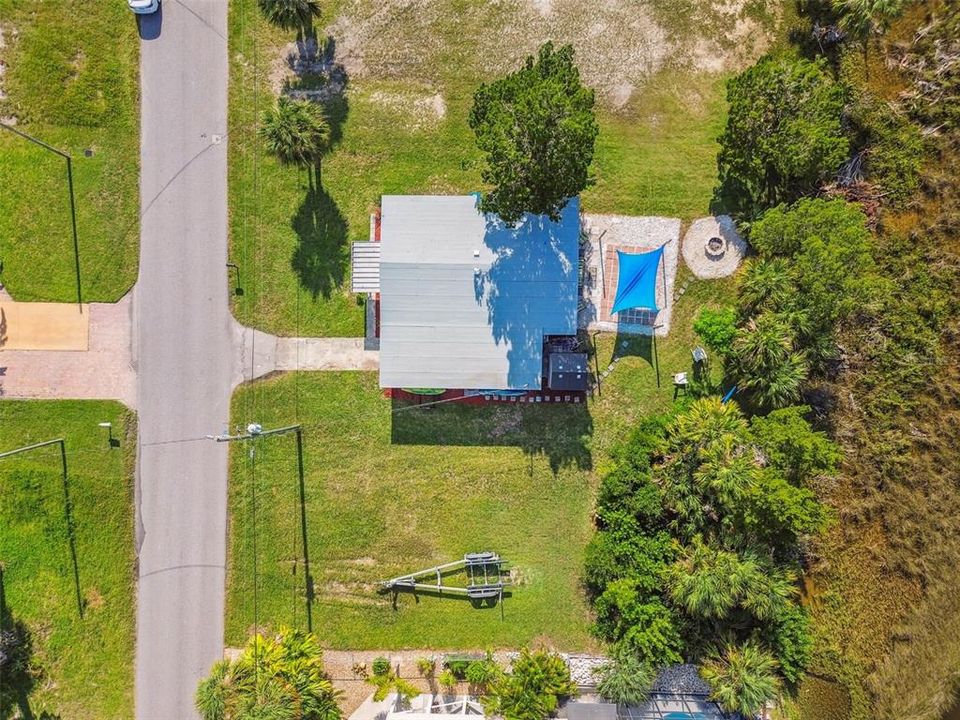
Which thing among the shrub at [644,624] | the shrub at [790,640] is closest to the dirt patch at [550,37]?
the shrub at [644,624]

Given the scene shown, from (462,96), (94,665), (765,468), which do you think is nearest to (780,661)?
(765,468)

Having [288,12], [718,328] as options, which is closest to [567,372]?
[718,328]

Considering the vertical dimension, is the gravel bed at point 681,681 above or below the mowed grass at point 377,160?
below

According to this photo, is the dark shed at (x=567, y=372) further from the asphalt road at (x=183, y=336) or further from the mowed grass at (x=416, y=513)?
the asphalt road at (x=183, y=336)

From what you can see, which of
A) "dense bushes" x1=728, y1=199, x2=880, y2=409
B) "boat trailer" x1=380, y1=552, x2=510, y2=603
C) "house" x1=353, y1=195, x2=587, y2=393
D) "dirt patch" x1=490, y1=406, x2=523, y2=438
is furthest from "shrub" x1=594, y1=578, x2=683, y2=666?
"dense bushes" x1=728, y1=199, x2=880, y2=409

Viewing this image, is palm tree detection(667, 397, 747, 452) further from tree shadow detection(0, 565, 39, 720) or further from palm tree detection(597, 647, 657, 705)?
tree shadow detection(0, 565, 39, 720)

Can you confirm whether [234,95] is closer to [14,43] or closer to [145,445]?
[14,43]

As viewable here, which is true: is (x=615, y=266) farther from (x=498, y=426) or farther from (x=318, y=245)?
(x=318, y=245)
